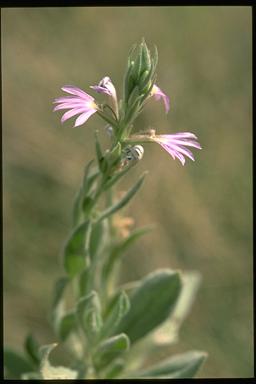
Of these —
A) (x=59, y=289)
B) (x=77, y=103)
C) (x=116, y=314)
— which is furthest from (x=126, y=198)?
(x=59, y=289)

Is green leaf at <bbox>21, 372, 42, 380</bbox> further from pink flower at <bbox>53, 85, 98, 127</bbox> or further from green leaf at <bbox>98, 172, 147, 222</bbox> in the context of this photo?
pink flower at <bbox>53, 85, 98, 127</bbox>

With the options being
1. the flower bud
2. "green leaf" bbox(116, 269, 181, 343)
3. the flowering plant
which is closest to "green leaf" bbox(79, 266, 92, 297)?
the flowering plant

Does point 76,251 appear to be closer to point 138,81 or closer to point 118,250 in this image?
point 118,250

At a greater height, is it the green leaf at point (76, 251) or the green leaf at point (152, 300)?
the green leaf at point (76, 251)

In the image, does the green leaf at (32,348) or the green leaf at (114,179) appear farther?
the green leaf at (32,348)

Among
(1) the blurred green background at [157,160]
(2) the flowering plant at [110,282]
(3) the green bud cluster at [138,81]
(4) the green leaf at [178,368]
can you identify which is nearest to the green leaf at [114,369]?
(2) the flowering plant at [110,282]

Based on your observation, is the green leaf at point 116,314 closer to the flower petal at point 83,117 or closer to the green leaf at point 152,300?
the green leaf at point 152,300
